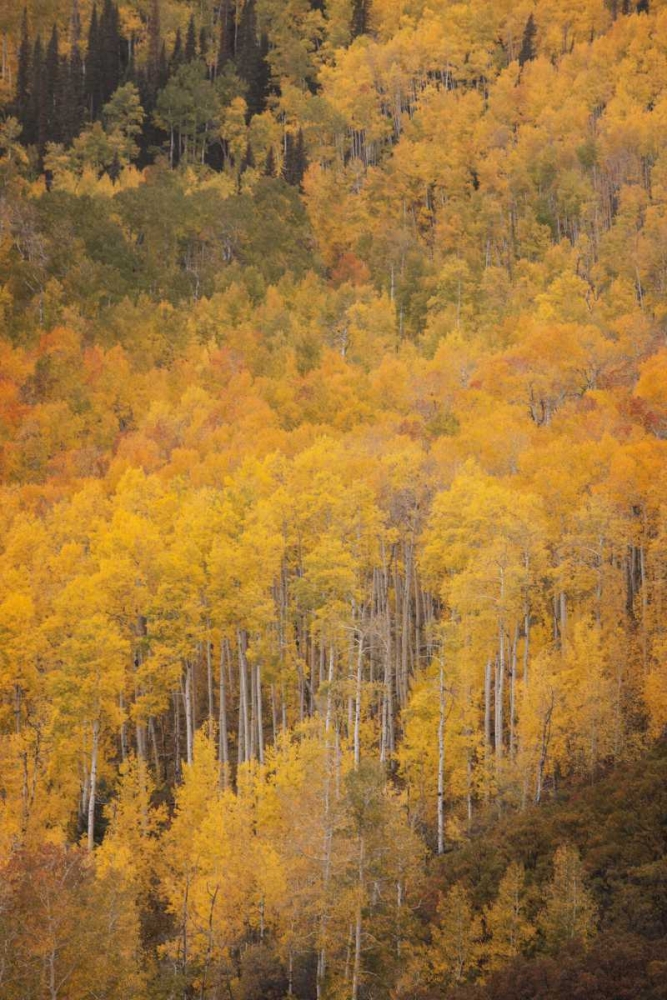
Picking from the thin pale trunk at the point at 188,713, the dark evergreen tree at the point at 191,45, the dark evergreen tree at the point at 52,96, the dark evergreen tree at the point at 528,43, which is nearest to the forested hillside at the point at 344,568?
the thin pale trunk at the point at 188,713

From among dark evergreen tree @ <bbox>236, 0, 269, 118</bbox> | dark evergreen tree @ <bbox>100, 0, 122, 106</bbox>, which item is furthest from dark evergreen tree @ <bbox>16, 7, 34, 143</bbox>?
dark evergreen tree @ <bbox>236, 0, 269, 118</bbox>

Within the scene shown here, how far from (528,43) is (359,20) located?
37091 mm

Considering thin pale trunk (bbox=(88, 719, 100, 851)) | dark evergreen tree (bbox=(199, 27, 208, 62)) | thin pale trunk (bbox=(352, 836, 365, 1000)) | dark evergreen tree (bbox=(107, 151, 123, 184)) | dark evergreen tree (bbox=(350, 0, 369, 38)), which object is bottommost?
thin pale trunk (bbox=(88, 719, 100, 851))

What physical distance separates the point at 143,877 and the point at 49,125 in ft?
323

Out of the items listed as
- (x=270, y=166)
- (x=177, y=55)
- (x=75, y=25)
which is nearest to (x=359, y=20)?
(x=177, y=55)

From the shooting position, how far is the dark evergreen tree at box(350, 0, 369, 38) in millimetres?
148125

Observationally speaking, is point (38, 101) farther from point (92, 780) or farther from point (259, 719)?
point (92, 780)

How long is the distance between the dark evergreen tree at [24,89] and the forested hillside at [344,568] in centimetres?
1128

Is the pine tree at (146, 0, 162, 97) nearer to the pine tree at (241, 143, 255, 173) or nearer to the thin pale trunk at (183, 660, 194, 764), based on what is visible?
the pine tree at (241, 143, 255, 173)

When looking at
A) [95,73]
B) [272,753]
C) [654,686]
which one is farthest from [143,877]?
[95,73]

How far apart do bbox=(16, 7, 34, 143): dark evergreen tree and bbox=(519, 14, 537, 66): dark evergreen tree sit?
55.4 m

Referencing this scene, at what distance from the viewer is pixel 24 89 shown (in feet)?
403

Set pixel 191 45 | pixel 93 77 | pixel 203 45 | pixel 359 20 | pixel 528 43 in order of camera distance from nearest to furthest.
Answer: pixel 528 43, pixel 93 77, pixel 191 45, pixel 203 45, pixel 359 20

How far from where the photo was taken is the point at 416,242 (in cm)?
9362
